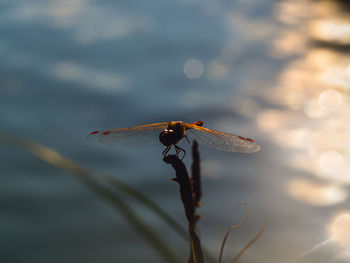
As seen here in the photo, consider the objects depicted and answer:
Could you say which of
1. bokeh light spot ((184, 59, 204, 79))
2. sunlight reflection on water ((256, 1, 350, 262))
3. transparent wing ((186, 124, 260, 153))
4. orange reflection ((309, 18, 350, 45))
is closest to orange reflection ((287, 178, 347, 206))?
sunlight reflection on water ((256, 1, 350, 262))

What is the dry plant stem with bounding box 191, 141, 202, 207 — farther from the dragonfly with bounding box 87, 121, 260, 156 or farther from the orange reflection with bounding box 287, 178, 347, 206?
the orange reflection with bounding box 287, 178, 347, 206

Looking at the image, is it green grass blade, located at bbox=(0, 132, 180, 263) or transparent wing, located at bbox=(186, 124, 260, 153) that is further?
transparent wing, located at bbox=(186, 124, 260, 153)

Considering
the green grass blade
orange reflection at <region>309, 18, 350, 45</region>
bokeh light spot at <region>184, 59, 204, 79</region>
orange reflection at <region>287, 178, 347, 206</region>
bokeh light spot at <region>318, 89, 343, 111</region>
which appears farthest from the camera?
orange reflection at <region>309, 18, 350, 45</region>

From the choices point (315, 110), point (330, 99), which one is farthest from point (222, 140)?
point (330, 99)

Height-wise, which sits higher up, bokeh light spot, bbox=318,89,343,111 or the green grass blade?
bokeh light spot, bbox=318,89,343,111

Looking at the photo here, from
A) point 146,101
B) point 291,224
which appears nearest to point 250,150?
point 291,224

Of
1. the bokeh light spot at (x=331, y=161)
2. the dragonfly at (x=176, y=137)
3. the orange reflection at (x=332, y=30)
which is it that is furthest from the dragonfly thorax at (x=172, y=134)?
the orange reflection at (x=332, y=30)

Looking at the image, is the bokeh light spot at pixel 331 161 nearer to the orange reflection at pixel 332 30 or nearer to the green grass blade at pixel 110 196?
the green grass blade at pixel 110 196
